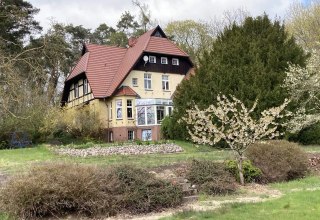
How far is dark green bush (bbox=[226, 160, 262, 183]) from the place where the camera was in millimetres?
12527

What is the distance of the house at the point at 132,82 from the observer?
36.3m

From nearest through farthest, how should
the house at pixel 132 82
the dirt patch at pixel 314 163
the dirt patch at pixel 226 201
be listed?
the dirt patch at pixel 226 201 < the dirt patch at pixel 314 163 < the house at pixel 132 82

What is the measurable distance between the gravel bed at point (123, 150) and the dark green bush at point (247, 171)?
27.5ft

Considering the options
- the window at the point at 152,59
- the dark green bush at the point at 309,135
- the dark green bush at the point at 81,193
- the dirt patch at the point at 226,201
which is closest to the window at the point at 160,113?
the window at the point at 152,59

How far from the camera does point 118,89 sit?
3659 cm

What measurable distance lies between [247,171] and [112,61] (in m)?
28.9

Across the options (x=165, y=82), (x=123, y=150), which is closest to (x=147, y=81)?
(x=165, y=82)

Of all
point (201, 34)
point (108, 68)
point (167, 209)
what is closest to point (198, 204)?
point (167, 209)

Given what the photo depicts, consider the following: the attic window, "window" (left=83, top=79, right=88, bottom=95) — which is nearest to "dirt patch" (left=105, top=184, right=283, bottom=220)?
the attic window

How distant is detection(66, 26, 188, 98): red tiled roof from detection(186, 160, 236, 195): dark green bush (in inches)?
965

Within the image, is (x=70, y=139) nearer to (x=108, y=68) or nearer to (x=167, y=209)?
(x=108, y=68)

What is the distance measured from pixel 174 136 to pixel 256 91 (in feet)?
21.6

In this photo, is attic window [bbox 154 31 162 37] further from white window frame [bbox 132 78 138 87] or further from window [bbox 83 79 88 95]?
window [bbox 83 79 88 95]

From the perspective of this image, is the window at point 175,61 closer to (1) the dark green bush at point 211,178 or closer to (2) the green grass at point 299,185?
(2) the green grass at point 299,185
